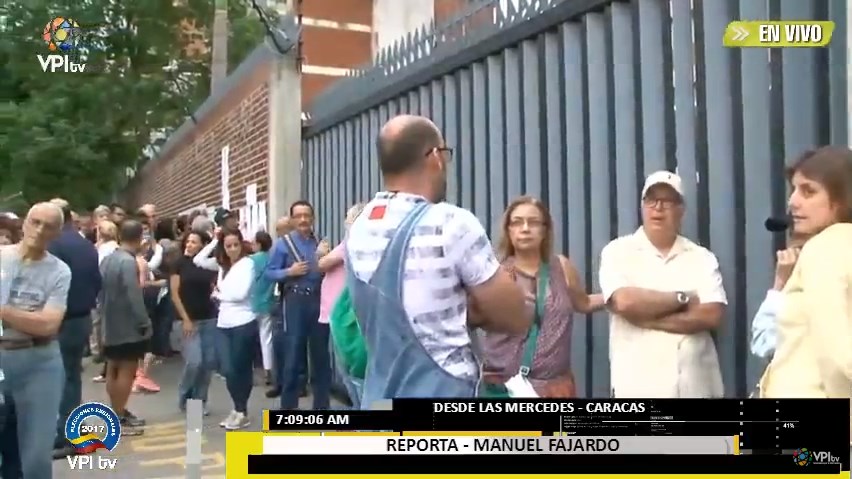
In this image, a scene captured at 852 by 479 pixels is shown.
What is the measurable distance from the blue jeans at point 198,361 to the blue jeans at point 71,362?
21 cm

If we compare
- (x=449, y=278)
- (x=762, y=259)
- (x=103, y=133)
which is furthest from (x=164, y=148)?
(x=762, y=259)

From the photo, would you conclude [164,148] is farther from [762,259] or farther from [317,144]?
[762,259]

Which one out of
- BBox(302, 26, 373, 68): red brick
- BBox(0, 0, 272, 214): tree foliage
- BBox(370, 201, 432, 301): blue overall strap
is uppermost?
BBox(302, 26, 373, 68): red brick

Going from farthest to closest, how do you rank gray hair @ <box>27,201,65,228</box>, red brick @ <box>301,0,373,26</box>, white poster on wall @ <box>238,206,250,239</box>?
red brick @ <box>301,0,373,26</box> < white poster on wall @ <box>238,206,250,239</box> < gray hair @ <box>27,201,65,228</box>

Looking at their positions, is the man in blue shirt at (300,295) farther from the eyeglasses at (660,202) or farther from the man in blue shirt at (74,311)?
the eyeglasses at (660,202)

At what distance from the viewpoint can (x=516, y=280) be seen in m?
1.73

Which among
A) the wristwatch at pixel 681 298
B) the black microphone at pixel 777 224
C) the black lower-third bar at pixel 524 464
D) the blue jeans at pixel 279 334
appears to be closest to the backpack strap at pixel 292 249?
the blue jeans at pixel 279 334

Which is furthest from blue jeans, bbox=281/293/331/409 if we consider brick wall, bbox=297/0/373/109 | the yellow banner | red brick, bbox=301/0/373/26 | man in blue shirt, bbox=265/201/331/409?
the yellow banner

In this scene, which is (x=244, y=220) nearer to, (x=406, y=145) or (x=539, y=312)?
(x=406, y=145)

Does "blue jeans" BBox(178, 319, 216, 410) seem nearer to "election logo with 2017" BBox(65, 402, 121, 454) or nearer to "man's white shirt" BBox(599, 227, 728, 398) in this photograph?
"election logo with 2017" BBox(65, 402, 121, 454)

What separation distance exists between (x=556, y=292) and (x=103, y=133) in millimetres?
999

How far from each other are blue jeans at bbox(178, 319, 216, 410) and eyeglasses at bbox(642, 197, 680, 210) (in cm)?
101

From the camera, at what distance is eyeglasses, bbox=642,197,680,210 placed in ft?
5.89

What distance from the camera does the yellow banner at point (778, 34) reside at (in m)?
1.59
